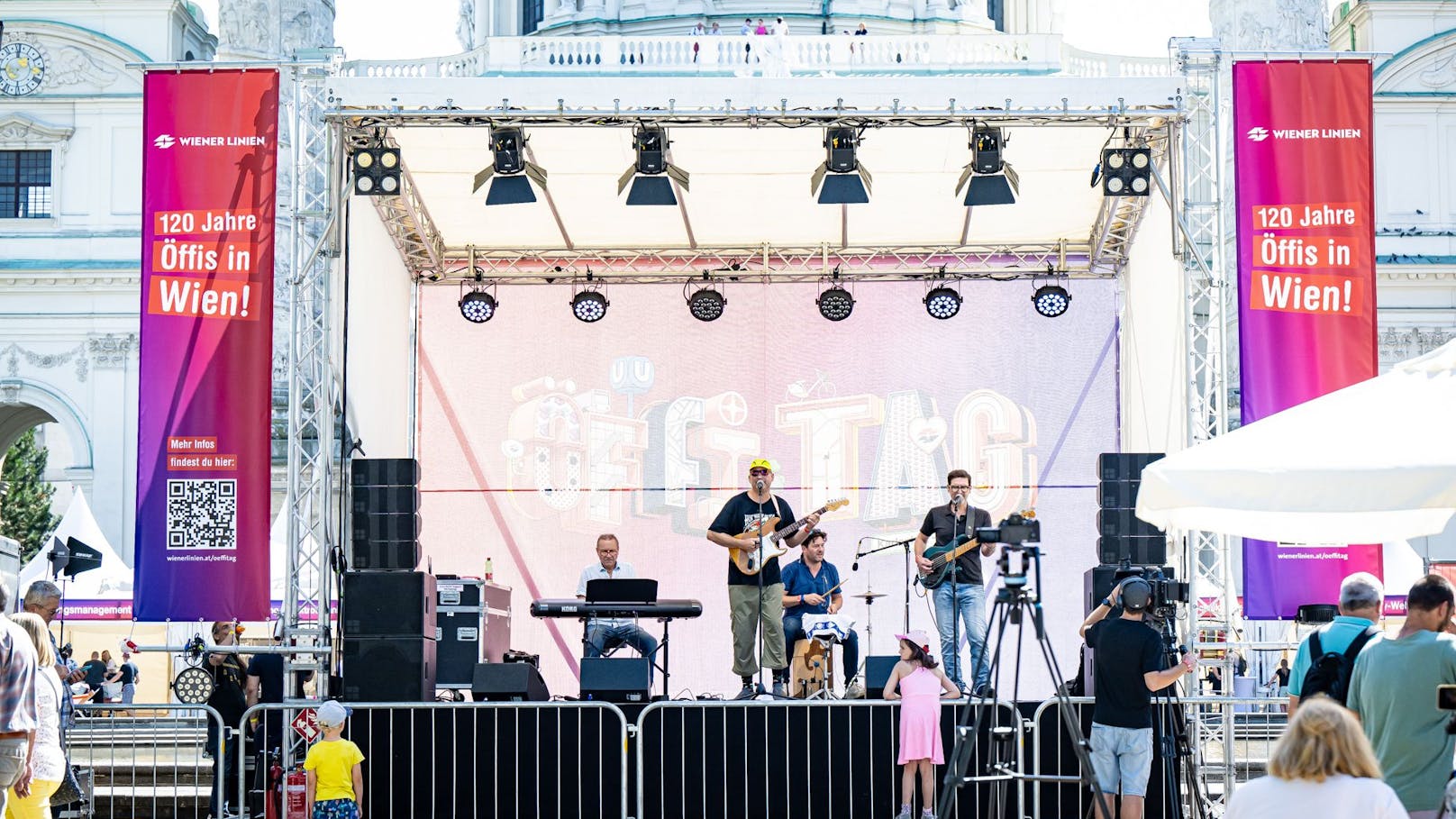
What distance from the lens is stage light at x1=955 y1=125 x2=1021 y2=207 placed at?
12070 mm

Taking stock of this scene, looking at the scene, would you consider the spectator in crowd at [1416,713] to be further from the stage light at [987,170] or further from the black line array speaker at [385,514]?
the black line array speaker at [385,514]

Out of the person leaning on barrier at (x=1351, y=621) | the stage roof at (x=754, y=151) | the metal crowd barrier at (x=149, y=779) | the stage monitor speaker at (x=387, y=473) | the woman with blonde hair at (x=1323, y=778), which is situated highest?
the stage roof at (x=754, y=151)

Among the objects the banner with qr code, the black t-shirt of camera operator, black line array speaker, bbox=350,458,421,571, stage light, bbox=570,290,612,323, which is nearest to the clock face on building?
stage light, bbox=570,290,612,323

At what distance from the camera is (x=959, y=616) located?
1205 cm

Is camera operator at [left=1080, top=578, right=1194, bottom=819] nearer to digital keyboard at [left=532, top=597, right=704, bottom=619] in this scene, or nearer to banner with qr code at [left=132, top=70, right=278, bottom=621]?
digital keyboard at [left=532, top=597, right=704, bottom=619]

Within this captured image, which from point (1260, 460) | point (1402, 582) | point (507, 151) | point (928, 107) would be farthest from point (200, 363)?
point (1402, 582)

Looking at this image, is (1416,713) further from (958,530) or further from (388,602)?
(388,602)

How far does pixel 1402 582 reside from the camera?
1961 centimetres

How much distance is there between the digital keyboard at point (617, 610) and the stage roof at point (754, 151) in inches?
130

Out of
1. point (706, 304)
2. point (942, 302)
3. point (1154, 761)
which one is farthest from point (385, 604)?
point (942, 302)

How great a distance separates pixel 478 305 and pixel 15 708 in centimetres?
956

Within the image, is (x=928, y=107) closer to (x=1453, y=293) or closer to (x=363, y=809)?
(x=363, y=809)

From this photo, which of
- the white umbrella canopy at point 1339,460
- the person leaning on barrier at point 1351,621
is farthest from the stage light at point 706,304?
the person leaning on barrier at point 1351,621

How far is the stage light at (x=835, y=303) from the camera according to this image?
645 inches
